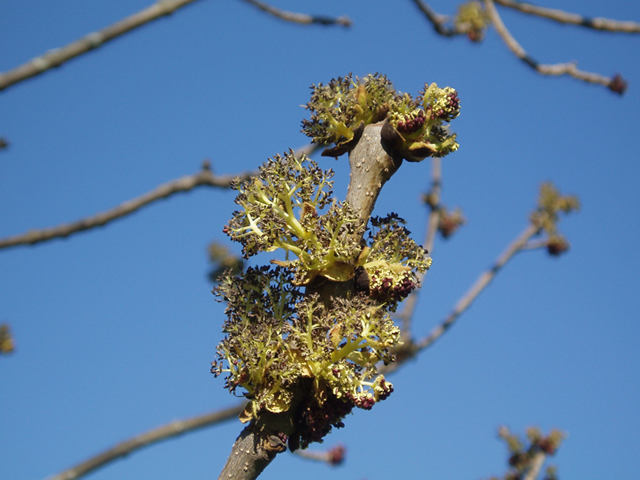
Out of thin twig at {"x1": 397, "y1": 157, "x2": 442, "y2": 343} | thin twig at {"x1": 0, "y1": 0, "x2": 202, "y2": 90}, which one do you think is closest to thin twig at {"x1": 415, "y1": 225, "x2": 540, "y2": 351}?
thin twig at {"x1": 397, "y1": 157, "x2": 442, "y2": 343}

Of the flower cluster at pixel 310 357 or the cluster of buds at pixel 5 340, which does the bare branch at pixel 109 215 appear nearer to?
the flower cluster at pixel 310 357

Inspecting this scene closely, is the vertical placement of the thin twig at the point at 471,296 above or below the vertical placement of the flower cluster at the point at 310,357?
above

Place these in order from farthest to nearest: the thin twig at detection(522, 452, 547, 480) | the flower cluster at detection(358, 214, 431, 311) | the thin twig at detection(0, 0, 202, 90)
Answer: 1. the thin twig at detection(522, 452, 547, 480)
2. the flower cluster at detection(358, 214, 431, 311)
3. the thin twig at detection(0, 0, 202, 90)

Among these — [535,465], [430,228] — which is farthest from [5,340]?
[535,465]

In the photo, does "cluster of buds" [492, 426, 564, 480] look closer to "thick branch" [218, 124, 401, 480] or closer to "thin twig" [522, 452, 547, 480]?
"thin twig" [522, 452, 547, 480]

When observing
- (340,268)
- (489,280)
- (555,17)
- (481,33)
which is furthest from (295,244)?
(481,33)

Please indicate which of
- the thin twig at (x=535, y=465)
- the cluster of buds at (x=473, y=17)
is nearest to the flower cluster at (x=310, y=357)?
the cluster of buds at (x=473, y=17)
